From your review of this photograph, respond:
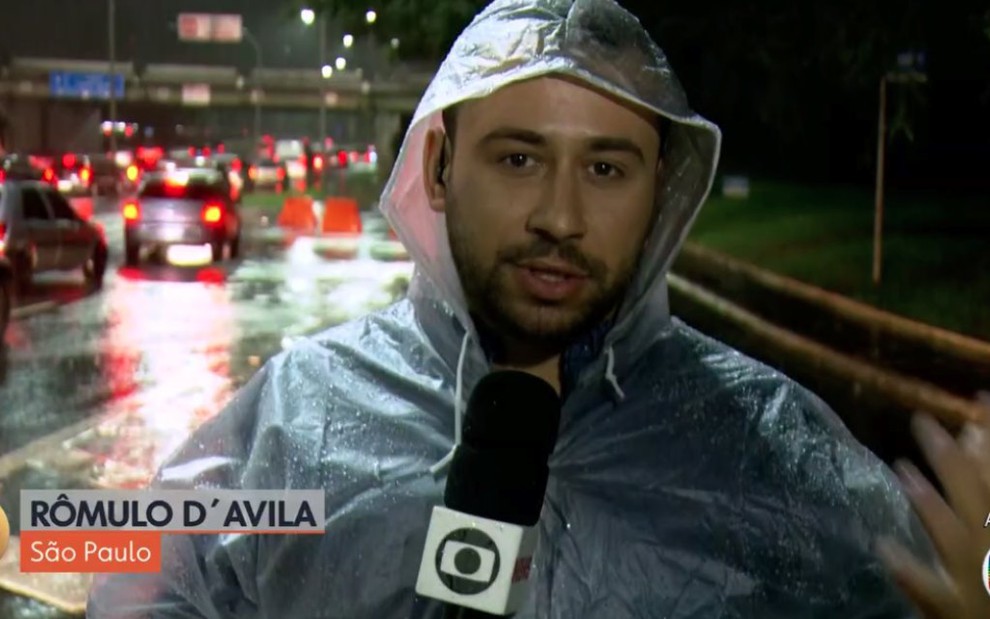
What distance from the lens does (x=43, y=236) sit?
11.4m

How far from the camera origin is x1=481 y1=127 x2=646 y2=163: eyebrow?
1.66 m

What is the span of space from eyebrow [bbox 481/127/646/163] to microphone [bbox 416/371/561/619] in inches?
12.1

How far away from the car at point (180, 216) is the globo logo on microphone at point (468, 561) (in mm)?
13466

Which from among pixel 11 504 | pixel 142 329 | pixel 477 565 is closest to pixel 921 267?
pixel 142 329

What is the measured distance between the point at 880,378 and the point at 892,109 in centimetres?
368

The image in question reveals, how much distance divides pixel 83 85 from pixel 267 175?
20.0 metres

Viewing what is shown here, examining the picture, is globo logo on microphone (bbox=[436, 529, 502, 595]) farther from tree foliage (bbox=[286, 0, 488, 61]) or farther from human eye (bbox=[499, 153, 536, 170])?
tree foliage (bbox=[286, 0, 488, 61])

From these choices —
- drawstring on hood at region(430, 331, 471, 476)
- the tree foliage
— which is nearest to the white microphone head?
drawstring on hood at region(430, 331, 471, 476)

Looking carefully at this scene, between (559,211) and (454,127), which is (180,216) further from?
(559,211)

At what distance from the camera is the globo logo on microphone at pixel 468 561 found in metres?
1.45

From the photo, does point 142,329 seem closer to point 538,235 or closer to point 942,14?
point 942,14

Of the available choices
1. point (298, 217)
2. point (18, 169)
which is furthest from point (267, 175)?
point (18, 169)

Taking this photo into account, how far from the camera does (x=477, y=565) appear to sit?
1.46 metres

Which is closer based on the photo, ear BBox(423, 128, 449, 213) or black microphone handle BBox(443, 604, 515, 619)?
black microphone handle BBox(443, 604, 515, 619)
